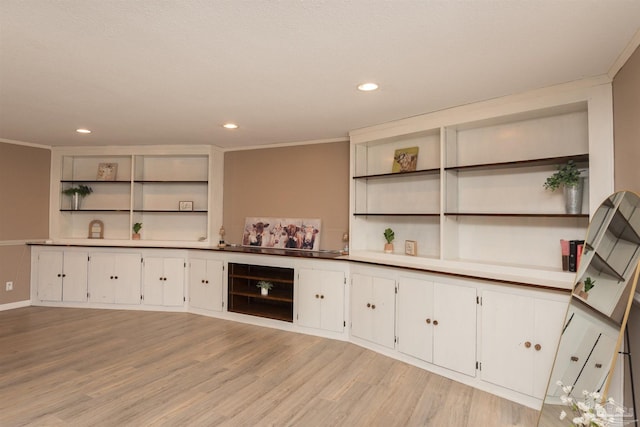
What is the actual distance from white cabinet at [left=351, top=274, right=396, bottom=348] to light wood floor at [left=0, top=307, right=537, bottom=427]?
0.18m

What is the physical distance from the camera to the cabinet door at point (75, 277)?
5.19 m

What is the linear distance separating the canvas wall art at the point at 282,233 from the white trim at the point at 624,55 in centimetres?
322

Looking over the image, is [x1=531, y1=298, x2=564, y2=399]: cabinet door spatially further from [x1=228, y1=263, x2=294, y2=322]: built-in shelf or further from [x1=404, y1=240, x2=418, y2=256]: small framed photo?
[x1=228, y1=263, x2=294, y2=322]: built-in shelf

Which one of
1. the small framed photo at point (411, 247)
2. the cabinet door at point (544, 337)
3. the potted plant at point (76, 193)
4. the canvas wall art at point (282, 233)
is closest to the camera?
the cabinet door at point (544, 337)

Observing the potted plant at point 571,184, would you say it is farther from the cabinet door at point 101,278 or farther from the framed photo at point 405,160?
the cabinet door at point 101,278

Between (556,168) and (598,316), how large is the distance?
137 cm

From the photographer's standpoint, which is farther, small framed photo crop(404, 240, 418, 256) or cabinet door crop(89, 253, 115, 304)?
cabinet door crop(89, 253, 115, 304)

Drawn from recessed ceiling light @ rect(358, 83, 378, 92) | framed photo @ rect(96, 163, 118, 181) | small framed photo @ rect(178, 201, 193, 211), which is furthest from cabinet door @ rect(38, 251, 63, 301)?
recessed ceiling light @ rect(358, 83, 378, 92)

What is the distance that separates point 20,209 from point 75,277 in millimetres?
1191

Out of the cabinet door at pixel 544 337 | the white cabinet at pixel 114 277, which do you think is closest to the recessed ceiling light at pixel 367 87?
the cabinet door at pixel 544 337

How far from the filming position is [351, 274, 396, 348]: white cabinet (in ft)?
11.9

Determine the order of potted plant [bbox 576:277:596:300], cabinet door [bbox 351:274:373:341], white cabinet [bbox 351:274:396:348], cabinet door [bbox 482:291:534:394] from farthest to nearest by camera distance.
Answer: cabinet door [bbox 351:274:373:341] → white cabinet [bbox 351:274:396:348] → cabinet door [bbox 482:291:534:394] → potted plant [bbox 576:277:596:300]

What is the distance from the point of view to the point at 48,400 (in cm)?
265

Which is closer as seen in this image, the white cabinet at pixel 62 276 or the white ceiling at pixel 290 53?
the white ceiling at pixel 290 53
